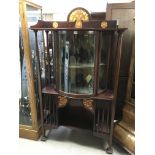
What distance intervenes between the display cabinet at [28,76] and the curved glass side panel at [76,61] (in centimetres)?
34

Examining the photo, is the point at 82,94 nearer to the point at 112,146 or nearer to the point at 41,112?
the point at 41,112

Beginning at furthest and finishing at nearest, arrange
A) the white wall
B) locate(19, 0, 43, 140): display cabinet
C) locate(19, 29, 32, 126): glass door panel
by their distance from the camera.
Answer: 1. the white wall
2. locate(19, 29, 32, 126): glass door panel
3. locate(19, 0, 43, 140): display cabinet

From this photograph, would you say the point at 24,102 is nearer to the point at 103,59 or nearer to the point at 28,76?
the point at 28,76

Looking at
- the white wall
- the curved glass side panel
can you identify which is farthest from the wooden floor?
the white wall

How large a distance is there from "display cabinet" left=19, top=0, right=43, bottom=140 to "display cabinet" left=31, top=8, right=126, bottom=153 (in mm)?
100

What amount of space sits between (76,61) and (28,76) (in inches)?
21.1

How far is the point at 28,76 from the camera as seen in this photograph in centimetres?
197

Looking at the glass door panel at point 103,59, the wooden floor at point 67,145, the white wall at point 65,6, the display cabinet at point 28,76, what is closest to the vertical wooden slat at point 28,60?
the display cabinet at point 28,76

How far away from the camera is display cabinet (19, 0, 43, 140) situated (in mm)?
1853

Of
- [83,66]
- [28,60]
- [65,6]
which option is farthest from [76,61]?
[65,6]

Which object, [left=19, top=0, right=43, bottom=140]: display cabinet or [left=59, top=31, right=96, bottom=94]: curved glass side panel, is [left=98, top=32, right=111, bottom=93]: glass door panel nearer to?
[left=59, top=31, right=96, bottom=94]: curved glass side panel

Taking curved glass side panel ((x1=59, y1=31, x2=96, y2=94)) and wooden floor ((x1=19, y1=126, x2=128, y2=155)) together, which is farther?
wooden floor ((x1=19, y1=126, x2=128, y2=155))
